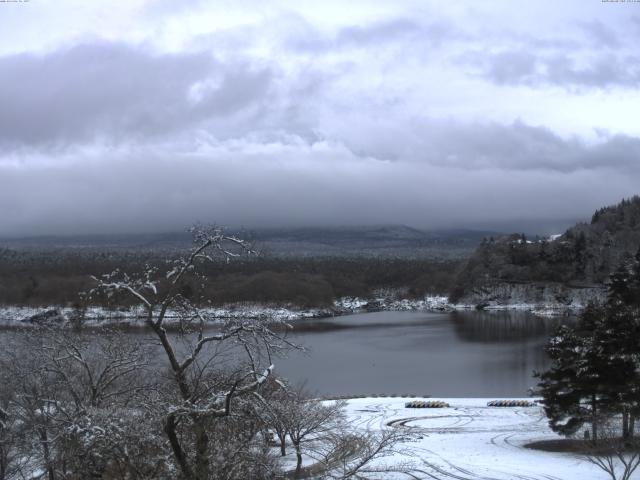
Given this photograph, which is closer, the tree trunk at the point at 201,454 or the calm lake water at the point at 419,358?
the tree trunk at the point at 201,454

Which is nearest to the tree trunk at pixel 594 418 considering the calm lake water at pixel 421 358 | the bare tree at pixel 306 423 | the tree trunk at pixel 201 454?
the bare tree at pixel 306 423

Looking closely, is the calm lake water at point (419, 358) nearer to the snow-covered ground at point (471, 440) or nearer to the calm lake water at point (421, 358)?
the calm lake water at point (421, 358)

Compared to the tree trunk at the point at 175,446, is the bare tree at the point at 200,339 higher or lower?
higher

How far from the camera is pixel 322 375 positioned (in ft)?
125

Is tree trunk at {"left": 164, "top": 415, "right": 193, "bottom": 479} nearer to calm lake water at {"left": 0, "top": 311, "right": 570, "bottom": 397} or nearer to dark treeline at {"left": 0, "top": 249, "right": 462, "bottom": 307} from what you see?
calm lake water at {"left": 0, "top": 311, "right": 570, "bottom": 397}

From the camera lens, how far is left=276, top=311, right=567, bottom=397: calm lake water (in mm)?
36562

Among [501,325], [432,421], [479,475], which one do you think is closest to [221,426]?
[479,475]

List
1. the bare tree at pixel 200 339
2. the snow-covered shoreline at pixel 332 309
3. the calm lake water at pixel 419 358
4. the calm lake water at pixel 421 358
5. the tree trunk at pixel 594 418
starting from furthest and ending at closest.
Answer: the snow-covered shoreline at pixel 332 309, the calm lake water at pixel 421 358, the calm lake water at pixel 419 358, the tree trunk at pixel 594 418, the bare tree at pixel 200 339

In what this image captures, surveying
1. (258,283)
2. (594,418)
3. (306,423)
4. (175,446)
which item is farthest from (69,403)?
(258,283)

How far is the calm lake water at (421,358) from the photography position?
3656cm

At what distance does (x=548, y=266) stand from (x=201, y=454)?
102m

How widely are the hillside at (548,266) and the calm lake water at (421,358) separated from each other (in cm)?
2457

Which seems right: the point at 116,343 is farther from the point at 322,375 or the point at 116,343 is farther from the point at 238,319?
the point at 322,375

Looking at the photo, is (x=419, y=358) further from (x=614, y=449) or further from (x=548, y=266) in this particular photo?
(x=548, y=266)
